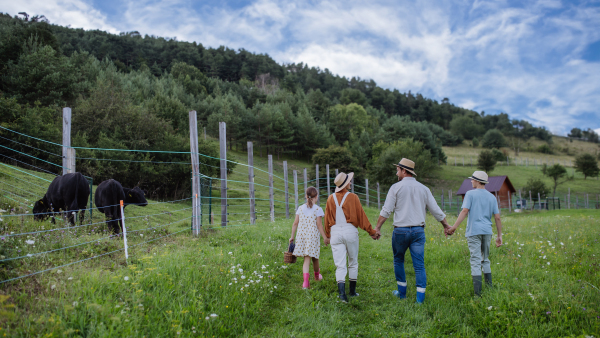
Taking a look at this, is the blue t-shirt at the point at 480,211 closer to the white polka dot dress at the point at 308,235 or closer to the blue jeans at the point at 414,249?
the blue jeans at the point at 414,249

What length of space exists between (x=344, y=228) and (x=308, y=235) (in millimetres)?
745

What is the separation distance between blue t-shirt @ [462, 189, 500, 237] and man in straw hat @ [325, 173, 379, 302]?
141 cm

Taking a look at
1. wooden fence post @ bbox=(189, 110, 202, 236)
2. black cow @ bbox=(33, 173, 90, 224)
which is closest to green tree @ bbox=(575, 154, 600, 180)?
wooden fence post @ bbox=(189, 110, 202, 236)

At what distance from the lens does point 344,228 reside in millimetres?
4977

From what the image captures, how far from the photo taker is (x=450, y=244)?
7.88m

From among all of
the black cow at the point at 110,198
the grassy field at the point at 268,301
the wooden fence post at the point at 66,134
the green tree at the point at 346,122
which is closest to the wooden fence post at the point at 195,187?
the grassy field at the point at 268,301

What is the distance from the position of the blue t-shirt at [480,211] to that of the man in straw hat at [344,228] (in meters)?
1.41

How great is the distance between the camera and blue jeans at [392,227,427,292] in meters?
4.79

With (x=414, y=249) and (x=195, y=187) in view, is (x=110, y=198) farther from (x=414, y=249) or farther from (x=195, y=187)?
(x=414, y=249)

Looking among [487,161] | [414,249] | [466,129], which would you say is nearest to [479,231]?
[414,249]

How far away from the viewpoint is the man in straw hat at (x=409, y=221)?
4.80 m

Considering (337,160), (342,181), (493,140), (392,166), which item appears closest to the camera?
(342,181)

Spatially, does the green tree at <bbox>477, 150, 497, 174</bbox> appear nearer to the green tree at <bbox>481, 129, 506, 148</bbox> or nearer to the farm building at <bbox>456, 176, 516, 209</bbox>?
the farm building at <bbox>456, 176, 516, 209</bbox>

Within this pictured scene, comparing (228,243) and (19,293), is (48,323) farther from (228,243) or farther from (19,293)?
(228,243)
